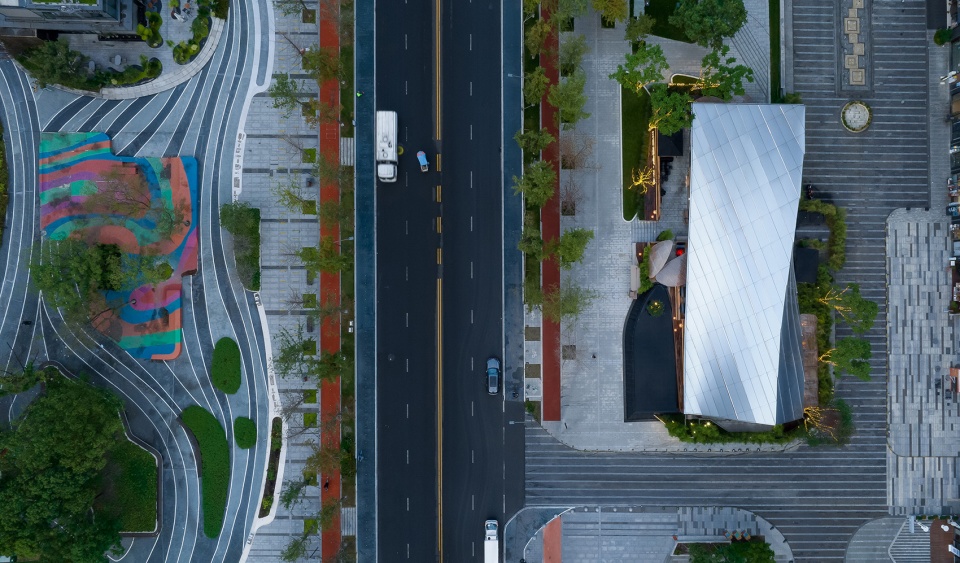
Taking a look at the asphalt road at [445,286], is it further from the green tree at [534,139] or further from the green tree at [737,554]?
the green tree at [737,554]

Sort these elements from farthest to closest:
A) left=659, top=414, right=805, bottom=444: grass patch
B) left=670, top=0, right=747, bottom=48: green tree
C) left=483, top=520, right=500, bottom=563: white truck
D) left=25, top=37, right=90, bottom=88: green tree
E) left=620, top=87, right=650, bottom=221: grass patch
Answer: left=620, top=87, right=650, bottom=221: grass patch < left=483, top=520, right=500, bottom=563: white truck < left=659, top=414, right=805, bottom=444: grass patch < left=25, top=37, right=90, bottom=88: green tree < left=670, top=0, right=747, bottom=48: green tree

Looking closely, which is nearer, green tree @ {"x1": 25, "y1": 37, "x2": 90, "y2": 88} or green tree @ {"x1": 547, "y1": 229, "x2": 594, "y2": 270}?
green tree @ {"x1": 547, "y1": 229, "x2": 594, "y2": 270}

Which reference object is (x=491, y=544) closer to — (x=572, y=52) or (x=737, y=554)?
(x=737, y=554)

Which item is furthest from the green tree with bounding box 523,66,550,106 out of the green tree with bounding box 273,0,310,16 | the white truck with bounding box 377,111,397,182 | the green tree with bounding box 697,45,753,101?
the green tree with bounding box 273,0,310,16

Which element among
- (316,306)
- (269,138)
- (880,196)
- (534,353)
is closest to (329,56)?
(269,138)

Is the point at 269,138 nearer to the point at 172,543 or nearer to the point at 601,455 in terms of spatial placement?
the point at 172,543

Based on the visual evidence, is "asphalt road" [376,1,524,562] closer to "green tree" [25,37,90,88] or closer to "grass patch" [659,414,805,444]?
"grass patch" [659,414,805,444]

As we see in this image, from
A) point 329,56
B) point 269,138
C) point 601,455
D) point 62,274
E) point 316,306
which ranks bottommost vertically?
point 601,455
